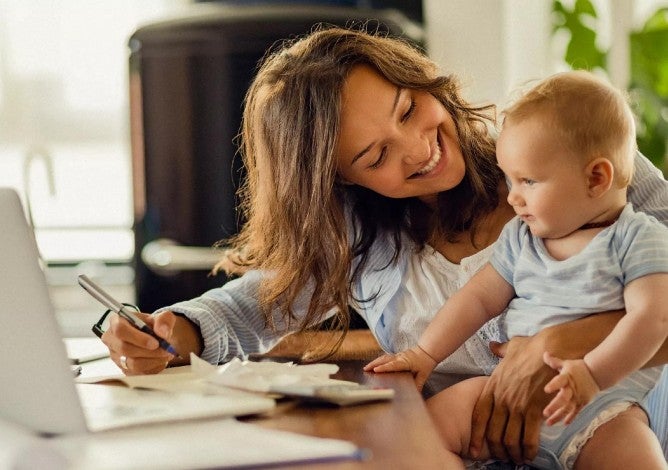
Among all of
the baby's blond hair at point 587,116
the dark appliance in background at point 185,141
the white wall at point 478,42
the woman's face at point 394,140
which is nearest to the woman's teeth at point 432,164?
the woman's face at point 394,140

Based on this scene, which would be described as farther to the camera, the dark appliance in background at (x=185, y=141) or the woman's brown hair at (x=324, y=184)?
the dark appliance in background at (x=185, y=141)

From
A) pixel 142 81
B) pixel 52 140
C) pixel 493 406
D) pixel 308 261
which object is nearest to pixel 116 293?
pixel 52 140

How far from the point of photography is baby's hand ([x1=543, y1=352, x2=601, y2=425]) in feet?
4.35

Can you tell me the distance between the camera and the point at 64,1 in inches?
156

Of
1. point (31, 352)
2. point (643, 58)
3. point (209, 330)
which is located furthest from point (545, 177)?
point (643, 58)

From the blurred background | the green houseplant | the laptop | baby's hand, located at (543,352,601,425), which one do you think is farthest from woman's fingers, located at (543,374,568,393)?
the green houseplant

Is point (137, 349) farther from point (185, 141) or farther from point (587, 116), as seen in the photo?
point (185, 141)

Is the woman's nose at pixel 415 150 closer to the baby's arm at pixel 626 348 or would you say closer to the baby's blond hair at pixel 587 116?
the baby's blond hair at pixel 587 116

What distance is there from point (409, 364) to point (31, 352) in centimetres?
67

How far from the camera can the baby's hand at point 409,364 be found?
152 cm

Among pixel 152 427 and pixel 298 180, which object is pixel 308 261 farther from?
pixel 152 427

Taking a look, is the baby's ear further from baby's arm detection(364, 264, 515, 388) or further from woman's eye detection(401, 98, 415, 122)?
woman's eye detection(401, 98, 415, 122)

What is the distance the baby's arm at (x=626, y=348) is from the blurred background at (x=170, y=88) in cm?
154

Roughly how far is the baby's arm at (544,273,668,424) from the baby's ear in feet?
0.49
